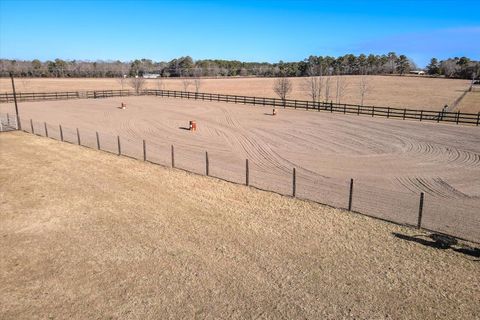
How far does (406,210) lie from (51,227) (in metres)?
12.5

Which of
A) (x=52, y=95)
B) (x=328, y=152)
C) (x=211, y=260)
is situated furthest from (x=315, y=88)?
(x=211, y=260)

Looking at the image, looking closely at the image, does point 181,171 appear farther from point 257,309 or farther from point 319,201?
point 257,309

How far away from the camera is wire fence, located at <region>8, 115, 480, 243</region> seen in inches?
486

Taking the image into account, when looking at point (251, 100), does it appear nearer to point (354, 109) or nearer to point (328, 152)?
point (354, 109)

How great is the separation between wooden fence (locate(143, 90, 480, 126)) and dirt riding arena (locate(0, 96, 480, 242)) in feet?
8.35

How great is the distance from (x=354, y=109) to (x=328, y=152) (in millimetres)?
21772

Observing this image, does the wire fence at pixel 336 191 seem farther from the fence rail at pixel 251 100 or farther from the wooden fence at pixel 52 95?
the wooden fence at pixel 52 95

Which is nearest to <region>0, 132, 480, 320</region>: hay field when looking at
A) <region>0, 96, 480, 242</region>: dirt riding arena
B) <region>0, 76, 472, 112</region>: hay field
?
<region>0, 96, 480, 242</region>: dirt riding arena

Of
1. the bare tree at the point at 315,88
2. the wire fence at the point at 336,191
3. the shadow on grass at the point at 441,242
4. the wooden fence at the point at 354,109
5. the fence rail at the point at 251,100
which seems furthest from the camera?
the bare tree at the point at 315,88

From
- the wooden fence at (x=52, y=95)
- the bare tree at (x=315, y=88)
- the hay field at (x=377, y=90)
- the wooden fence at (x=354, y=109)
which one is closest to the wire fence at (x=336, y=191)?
the wooden fence at (x=354, y=109)

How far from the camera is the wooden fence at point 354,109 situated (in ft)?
118

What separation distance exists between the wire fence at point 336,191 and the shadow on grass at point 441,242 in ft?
2.22

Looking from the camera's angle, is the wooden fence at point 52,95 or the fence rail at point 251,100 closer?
the fence rail at point 251,100

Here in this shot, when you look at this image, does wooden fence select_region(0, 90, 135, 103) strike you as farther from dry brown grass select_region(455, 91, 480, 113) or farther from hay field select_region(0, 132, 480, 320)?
dry brown grass select_region(455, 91, 480, 113)
